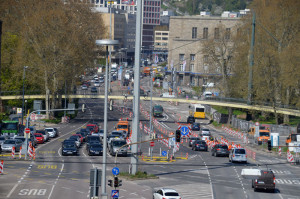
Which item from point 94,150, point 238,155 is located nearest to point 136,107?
point 94,150

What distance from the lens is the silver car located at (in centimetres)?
6153

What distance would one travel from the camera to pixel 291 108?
88.9 metres

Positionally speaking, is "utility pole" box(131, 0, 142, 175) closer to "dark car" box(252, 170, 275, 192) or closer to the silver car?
"dark car" box(252, 170, 275, 192)

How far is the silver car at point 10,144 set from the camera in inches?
2422

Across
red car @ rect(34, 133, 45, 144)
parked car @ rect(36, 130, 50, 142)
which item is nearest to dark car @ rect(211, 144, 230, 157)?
red car @ rect(34, 133, 45, 144)

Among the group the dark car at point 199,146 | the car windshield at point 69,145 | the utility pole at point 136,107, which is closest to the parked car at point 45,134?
the car windshield at point 69,145

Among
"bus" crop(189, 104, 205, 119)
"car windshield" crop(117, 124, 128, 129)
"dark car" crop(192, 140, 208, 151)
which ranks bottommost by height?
"dark car" crop(192, 140, 208, 151)

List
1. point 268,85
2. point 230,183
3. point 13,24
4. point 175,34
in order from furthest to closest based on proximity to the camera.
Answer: point 175,34 → point 13,24 → point 268,85 → point 230,183

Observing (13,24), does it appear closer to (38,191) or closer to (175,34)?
(175,34)

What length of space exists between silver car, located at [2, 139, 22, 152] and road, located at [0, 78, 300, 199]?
7.18 feet

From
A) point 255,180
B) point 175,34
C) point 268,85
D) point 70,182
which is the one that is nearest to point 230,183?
point 255,180

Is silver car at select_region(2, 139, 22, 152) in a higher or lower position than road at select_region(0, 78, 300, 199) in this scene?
higher

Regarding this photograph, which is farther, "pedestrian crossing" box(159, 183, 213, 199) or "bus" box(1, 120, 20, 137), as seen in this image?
"bus" box(1, 120, 20, 137)

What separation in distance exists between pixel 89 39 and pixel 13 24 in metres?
15.8
